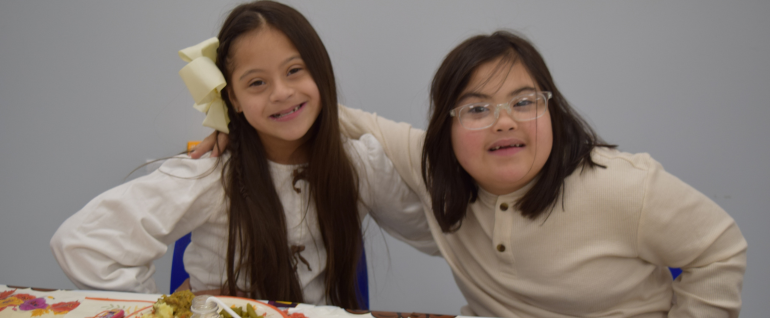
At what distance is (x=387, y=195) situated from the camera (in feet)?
3.92

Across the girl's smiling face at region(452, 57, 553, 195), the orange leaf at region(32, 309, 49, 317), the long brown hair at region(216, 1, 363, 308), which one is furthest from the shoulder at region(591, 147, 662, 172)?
the orange leaf at region(32, 309, 49, 317)

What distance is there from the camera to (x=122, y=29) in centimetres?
165

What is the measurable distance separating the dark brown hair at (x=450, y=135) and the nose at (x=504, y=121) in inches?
3.6

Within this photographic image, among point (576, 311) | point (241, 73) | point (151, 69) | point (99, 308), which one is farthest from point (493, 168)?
point (151, 69)

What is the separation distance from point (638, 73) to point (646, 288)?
2.86 ft

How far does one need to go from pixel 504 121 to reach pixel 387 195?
0.39 m

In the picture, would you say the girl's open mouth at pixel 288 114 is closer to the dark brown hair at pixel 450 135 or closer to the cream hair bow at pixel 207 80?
the cream hair bow at pixel 207 80

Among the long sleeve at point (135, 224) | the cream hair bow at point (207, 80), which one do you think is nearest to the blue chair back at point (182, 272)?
the long sleeve at point (135, 224)

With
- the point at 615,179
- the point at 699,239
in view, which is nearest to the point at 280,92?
the point at 615,179

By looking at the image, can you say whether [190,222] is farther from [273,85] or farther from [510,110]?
[510,110]

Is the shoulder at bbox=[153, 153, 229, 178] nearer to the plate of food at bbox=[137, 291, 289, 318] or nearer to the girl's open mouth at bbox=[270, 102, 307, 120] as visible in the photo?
the girl's open mouth at bbox=[270, 102, 307, 120]

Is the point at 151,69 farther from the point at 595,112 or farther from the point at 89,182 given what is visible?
the point at 595,112

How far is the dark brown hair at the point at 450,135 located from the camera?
947 mm

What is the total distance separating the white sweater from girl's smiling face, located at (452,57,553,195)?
304 millimetres
